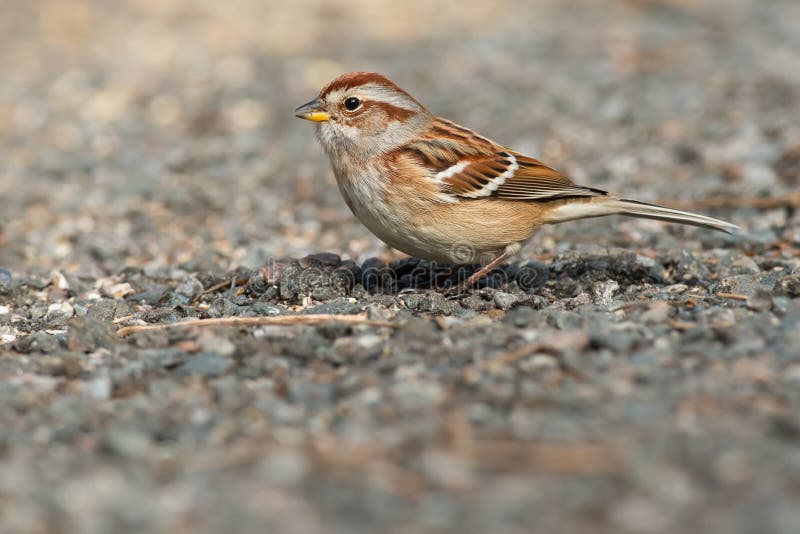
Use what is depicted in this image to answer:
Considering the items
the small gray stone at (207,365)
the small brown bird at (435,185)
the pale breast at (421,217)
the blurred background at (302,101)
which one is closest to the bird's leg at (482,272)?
the small brown bird at (435,185)

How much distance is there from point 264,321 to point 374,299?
2.89 feet

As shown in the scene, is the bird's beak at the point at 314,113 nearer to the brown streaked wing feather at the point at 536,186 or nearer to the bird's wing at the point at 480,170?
the bird's wing at the point at 480,170

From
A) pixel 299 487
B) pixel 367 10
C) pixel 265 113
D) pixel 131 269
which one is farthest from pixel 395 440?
pixel 367 10

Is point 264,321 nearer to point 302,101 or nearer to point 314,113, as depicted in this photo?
point 314,113

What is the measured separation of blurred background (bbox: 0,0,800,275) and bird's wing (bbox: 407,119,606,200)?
1062 mm

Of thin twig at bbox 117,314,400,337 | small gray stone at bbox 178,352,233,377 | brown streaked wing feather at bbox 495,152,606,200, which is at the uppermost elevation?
brown streaked wing feather at bbox 495,152,606,200

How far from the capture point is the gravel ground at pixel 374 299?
117 inches

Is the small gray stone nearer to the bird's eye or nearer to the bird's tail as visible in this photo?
the bird's eye

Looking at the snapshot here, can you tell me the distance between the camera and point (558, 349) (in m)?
3.90

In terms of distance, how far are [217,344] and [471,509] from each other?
172 centimetres

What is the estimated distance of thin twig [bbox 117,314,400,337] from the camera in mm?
4480

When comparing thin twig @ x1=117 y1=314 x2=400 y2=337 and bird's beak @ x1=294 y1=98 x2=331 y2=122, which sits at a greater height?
bird's beak @ x1=294 y1=98 x2=331 y2=122

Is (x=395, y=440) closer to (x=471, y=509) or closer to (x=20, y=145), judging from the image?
(x=471, y=509)

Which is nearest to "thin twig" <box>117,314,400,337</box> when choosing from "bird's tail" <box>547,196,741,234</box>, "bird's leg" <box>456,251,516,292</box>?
"bird's leg" <box>456,251,516,292</box>
